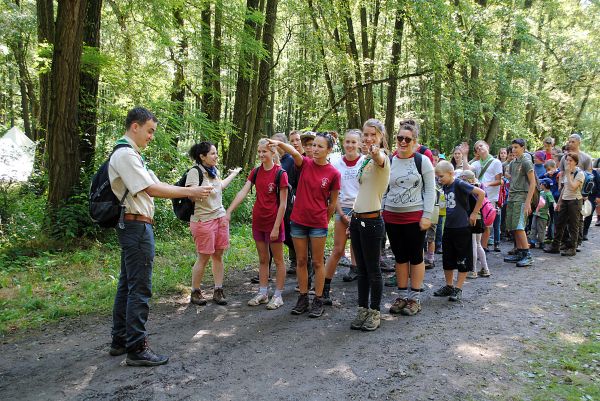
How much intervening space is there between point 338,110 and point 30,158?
13.0 m

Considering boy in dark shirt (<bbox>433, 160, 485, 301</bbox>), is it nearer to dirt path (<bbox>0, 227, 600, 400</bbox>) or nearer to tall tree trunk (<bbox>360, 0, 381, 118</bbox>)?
dirt path (<bbox>0, 227, 600, 400</bbox>)

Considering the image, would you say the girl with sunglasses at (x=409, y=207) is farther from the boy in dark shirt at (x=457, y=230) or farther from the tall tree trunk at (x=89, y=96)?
the tall tree trunk at (x=89, y=96)

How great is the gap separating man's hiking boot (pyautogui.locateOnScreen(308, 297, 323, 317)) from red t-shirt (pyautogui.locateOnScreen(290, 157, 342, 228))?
92 centimetres

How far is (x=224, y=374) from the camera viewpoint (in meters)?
3.74

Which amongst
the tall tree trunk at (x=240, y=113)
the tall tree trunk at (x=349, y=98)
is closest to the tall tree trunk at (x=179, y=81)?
the tall tree trunk at (x=240, y=113)

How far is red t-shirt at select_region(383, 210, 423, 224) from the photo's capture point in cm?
511

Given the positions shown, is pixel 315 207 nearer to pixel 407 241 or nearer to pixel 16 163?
pixel 407 241

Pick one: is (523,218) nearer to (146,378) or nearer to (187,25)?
(146,378)

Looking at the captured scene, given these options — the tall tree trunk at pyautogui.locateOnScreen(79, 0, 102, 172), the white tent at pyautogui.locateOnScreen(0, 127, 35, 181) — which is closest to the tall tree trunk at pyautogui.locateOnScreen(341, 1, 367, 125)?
the tall tree trunk at pyautogui.locateOnScreen(79, 0, 102, 172)

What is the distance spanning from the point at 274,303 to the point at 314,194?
1.53 meters

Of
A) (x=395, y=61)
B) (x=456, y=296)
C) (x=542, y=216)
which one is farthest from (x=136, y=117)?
→ (x=395, y=61)

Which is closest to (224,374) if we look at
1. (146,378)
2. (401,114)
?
(146,378)

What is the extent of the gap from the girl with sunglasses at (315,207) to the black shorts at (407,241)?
830mm

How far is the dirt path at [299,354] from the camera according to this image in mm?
3457
